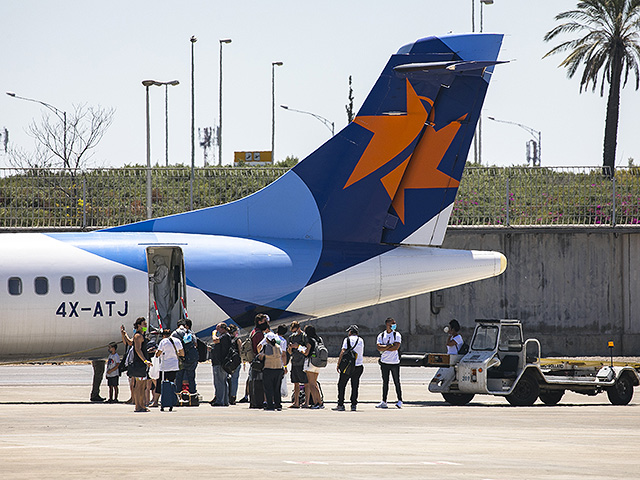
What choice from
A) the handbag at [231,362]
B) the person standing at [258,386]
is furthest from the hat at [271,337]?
the handbag at [231,362]

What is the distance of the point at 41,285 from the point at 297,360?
5120 mm

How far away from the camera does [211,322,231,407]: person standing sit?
18.4 m

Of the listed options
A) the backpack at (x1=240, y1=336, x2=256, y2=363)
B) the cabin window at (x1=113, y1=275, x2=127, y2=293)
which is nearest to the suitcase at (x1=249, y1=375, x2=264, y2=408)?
the backpack at (x1=240, y1=336, x2=256, y2=363)

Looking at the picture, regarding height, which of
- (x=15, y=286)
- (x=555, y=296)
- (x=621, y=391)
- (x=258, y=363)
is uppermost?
(x=15, y=286)

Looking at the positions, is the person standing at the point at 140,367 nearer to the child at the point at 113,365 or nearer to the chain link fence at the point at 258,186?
the child at the point at 113,365

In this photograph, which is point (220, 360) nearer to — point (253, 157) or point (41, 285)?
point (41, 285)

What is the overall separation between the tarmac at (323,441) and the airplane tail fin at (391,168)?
12.0 ft

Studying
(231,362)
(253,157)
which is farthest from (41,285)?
(253,157)

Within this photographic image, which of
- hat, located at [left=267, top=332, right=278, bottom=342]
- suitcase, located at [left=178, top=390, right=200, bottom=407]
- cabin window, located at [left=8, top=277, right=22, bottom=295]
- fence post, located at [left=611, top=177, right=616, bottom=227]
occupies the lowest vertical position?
suitcase, located at [left=178, top=390, right=200, bottom=407]

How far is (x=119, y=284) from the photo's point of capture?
19078 millimetres

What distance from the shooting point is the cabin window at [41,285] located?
61.4ft

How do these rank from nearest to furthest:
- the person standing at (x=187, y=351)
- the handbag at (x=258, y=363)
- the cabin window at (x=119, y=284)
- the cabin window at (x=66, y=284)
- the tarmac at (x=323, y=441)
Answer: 1. the tarmac at (x=323, y=441)
2. the handbag at (x=258, y=363)
3. the person standing at (x=187, y=351)
4. the cabin window at (x=66, y=284)
5. the cabin window at (x=119, y=284)

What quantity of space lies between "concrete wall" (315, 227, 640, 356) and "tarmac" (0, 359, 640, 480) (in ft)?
38.0

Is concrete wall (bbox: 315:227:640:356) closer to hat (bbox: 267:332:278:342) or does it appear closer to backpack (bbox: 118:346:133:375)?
backpack (bbox: 118:346:133:375)
